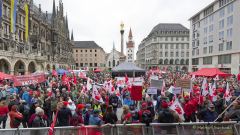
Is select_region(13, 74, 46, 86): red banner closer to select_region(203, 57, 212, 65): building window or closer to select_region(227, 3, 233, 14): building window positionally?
select_region(227, 3, 233, 14): building window

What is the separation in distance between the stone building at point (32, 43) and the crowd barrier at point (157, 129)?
30307 mm

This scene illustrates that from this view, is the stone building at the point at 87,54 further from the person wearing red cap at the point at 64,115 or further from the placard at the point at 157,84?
the person wearing red cap at the point at 64,115

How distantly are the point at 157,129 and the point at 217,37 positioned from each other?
187 feet

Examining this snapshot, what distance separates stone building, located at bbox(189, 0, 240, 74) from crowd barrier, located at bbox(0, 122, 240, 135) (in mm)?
45674

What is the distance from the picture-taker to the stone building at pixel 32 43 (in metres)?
39.5

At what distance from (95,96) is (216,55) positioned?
Answer: 54768mm

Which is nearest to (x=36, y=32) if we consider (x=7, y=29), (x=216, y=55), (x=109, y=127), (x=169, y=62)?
(x=7, y=29)

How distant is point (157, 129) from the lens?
750 cm

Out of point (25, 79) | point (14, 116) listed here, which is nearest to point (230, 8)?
point (25, 79)

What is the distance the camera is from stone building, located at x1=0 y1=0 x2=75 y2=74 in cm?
3950

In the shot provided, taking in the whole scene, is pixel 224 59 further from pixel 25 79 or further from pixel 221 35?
pixel 25 79

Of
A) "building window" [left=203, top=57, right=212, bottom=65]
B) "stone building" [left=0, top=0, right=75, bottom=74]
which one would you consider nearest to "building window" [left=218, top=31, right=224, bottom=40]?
"building window" [left=203, top=57, right=212, bottom=65]

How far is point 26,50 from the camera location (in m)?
48.7

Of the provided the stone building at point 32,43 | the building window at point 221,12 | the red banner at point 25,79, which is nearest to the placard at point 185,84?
the red banner at point 25,79
